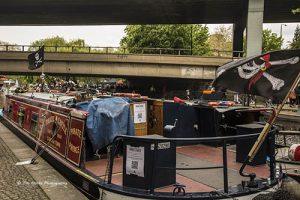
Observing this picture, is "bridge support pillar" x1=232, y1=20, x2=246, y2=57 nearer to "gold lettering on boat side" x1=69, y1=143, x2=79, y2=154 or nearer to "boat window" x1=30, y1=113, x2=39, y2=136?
"boat window" x1=30, y1=113, x2=39, y2=136

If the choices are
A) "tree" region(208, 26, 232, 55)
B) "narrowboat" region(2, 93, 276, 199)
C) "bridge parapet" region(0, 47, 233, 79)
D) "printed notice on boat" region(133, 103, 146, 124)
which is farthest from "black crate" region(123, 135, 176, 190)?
"tree" region(208, 26, 232, 55)

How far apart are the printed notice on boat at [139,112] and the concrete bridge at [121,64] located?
107 feet

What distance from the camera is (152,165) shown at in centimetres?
561

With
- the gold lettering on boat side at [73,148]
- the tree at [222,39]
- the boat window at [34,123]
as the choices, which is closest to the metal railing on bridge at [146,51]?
the tree at [222,39]

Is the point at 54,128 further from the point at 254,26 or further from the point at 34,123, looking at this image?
the point at 254,26

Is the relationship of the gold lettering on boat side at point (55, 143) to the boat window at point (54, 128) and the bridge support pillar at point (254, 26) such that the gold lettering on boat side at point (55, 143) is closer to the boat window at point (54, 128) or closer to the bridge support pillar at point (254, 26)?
the boat window at point (54, 128)

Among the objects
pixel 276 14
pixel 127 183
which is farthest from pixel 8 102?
pixel 276 14

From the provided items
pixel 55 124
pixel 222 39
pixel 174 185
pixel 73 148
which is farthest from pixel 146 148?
pixel 222 39

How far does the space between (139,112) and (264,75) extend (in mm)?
4120

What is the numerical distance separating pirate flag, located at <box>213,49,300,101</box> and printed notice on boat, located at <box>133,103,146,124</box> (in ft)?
11.0

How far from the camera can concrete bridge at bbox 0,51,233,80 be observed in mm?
41500

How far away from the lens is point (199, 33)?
2869 inches

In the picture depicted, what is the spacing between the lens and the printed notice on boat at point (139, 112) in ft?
29.6

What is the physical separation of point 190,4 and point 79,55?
1381cm
